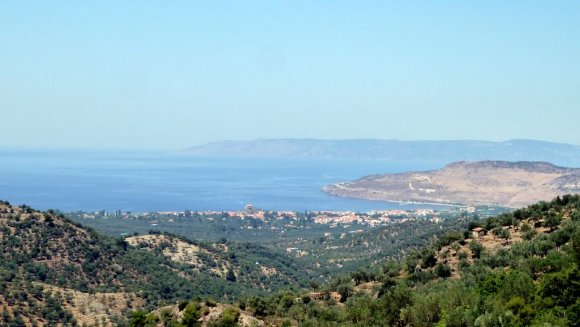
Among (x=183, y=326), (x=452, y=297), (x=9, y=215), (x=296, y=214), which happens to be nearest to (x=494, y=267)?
(x=452, y=297)

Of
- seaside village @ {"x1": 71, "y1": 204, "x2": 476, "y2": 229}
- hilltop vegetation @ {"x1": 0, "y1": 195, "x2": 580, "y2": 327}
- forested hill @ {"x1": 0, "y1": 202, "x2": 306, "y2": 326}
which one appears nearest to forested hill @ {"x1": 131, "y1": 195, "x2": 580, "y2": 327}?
hilltop vegetation @ {"x1": 0, "y1": 195, "x2": 580, "y2": 327}

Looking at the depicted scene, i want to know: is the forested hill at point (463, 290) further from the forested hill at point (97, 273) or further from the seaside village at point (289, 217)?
the seaside village at point (289, 217)

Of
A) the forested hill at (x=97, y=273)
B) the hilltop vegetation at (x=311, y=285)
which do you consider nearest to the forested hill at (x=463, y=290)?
the hilltop vegetation at (x=311, y=285)

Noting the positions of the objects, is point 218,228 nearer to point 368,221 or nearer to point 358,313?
point 368,221

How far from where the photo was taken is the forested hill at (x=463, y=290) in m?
21.5

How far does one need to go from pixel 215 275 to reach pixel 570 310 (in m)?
54.9

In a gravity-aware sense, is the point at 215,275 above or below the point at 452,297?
below

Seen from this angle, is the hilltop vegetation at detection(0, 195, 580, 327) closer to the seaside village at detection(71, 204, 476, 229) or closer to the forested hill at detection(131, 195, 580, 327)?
Result: the forested hill at detection(131, 195, 580, 327)

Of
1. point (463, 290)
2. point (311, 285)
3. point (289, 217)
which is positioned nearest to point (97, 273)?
point (311, 285)

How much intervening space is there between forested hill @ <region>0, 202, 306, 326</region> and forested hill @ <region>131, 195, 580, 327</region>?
20.4 meters

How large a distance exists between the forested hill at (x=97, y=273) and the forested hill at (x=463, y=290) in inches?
805

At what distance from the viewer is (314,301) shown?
105 feet

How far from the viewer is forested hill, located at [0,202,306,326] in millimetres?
46781

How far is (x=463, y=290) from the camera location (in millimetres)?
24891
